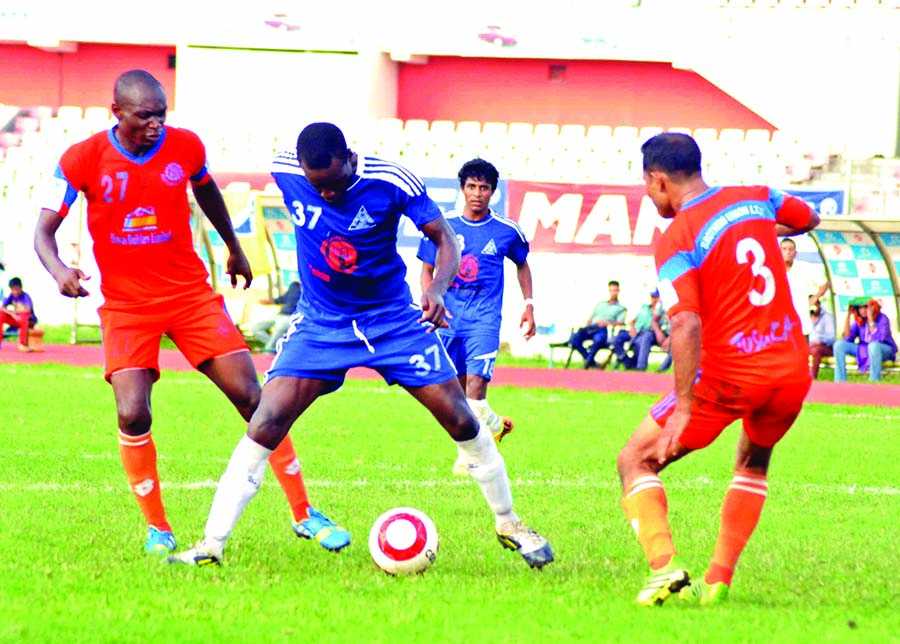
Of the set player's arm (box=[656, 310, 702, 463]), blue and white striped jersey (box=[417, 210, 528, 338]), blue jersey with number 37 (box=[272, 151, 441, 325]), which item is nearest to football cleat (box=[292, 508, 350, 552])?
blue jersey with number 37 (box=[272, 151, 441, 325])

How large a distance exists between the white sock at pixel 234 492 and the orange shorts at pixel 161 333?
78 cm

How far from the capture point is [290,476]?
796cm

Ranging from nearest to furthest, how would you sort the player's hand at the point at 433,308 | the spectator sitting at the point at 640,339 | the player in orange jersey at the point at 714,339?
the player in orange jersey at the point at 714,339 → the player's hand at the point at 433,308 → the spectator sitting at the point at 640,339

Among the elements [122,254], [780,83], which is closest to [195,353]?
[122,254]

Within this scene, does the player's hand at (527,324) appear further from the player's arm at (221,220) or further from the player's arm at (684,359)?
the player's arm at (684,359)

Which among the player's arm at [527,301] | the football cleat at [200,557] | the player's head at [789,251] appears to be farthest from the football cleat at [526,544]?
the player's head at [789,251]

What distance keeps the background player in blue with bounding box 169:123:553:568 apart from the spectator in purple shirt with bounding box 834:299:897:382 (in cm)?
1503

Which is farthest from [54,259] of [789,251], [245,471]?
[789,251]

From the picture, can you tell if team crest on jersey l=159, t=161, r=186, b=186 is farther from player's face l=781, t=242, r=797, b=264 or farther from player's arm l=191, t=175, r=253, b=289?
player's face l=781, t=242, r=797, b=264

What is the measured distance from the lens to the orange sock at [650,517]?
6.37m

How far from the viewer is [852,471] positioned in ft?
39.3

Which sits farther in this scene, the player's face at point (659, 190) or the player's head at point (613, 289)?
the player's head at point (613, 289)

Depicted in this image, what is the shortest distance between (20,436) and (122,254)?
5.60 m

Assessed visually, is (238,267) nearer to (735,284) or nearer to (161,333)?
(161,333)
